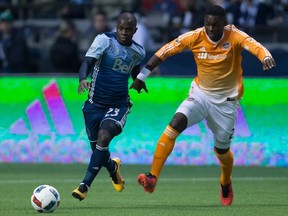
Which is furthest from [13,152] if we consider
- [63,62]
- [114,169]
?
[114,169]

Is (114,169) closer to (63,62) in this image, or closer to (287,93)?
(287,93)

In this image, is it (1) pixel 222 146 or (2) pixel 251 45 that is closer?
(2) pixel 251 45

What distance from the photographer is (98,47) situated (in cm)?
1191

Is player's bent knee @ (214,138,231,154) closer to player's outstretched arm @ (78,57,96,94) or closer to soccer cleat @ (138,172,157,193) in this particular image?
soccer cleat @ (138,172,157,193)

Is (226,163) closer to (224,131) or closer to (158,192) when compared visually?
(224,131)

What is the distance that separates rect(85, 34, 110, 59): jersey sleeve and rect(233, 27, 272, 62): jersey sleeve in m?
1.51

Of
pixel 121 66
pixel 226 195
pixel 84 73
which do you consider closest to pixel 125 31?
pixel 121 66

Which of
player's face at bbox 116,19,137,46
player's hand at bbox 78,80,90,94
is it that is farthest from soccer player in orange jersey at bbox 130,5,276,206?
player's hand at bbox 78,80,90,94

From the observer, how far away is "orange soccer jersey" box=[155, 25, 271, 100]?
1194 cm

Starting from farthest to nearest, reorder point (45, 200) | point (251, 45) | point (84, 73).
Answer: point (251, 45) < point (84, 73) < point (45, 200)

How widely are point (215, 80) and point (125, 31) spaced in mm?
1211

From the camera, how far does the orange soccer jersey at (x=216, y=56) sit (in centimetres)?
1194

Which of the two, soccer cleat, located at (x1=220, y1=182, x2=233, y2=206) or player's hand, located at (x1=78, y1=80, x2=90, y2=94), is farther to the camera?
soccer cleat, located at (x1=220, y1=182, x2=233, y2=206)

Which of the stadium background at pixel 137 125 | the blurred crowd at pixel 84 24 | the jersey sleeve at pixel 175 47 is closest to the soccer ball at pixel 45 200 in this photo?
the jersey sleeve at pixel 175 47
